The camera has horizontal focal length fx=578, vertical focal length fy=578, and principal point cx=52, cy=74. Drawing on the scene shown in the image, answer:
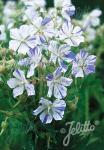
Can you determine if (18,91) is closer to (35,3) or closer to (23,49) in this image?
(23,49)

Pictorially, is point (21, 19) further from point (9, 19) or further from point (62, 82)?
point (62, 82)

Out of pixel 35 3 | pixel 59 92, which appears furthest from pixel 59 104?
pixel 35 3

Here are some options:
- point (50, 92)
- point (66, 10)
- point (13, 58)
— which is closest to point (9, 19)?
point (66, 10)

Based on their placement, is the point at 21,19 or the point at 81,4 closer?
the point at 21,19

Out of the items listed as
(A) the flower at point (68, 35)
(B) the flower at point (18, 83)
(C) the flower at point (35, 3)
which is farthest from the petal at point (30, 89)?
(C) the flower at point (35, 3)
